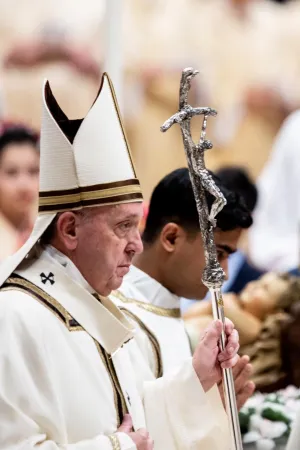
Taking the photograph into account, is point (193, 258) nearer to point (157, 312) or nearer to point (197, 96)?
point (157, 312)

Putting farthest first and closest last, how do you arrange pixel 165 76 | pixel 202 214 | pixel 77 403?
pixel 165 76 < pixel 202 214 < pixel 77 403

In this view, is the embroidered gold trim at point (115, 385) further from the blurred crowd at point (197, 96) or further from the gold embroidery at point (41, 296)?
the blurred crowd at point (197, 96)

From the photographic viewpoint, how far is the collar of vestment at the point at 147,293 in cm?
334

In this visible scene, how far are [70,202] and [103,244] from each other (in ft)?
0.42

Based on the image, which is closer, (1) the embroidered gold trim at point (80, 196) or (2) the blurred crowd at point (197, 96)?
(1) the embroidered gold trim at point (80, 196)

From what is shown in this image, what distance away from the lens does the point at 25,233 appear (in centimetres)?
736

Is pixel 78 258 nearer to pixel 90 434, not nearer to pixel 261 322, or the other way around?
pixel 90 434

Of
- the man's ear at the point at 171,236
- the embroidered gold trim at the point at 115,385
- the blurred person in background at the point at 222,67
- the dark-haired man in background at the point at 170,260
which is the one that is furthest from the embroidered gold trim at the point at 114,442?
the blurred person in background at the point at 222,67

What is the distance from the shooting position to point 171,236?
129 inches

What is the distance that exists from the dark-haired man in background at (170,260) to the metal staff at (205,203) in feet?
1.67

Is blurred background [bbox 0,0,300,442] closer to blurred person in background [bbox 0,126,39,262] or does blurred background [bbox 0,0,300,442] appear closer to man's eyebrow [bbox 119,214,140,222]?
blurred person in background [bbox 0,126,39,262]

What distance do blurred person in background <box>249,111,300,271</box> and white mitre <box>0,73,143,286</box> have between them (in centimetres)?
493

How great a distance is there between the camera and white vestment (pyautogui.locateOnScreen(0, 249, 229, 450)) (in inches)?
93.3

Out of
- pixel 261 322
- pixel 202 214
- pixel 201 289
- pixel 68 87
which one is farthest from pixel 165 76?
pixel 202 214
